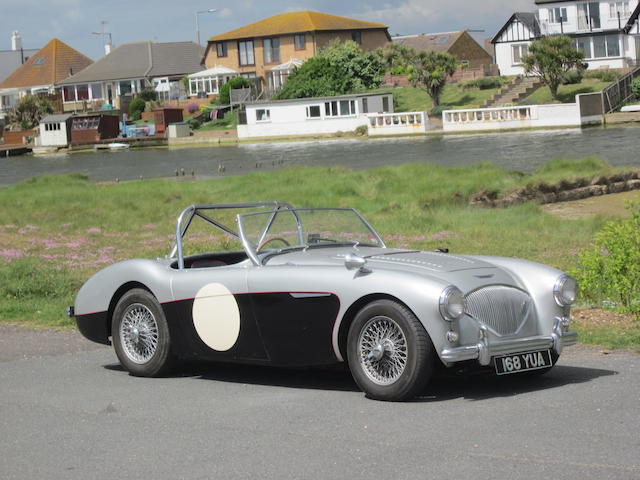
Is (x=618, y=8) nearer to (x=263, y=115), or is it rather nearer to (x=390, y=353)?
(x=263, y=115)

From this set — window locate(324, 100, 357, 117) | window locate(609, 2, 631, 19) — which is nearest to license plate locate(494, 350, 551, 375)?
window locate(324, 100, 357, 117)

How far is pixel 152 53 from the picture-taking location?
129 m

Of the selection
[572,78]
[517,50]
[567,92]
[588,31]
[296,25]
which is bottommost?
[567,92]

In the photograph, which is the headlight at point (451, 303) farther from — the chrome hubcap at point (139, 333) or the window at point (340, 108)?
the window at point (340, 108)

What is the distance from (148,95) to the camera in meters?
116

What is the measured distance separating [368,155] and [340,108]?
80.6 feet

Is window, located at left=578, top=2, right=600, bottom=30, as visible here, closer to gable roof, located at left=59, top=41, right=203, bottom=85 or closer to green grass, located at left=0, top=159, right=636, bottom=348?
gable roof, located at left=59, top=41, right=203, bottom=85

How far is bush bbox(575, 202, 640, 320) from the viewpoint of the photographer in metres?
10.2

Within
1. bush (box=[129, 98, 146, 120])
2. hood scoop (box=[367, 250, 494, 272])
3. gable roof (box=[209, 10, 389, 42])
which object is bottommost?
hood scoop (box=[367, 250, 494, 272])

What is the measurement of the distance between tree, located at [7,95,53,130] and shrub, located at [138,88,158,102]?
1166 centimetres

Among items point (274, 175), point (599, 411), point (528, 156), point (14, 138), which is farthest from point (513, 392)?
point (14, 138)

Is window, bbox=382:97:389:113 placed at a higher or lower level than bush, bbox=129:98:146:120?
lower

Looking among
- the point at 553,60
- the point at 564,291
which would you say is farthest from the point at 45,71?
the point at 564,291

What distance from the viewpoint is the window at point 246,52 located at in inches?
4505
